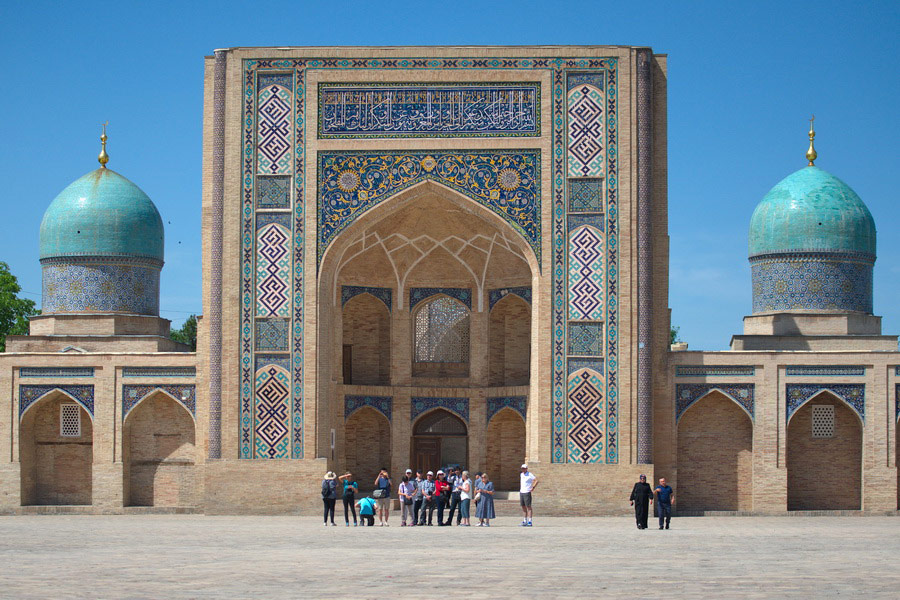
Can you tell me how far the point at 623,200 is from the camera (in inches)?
707

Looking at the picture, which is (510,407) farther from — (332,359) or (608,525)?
(608,525)

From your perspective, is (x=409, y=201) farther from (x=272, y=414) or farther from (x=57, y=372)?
(x=57, y=372)

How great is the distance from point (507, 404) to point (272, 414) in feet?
12.9

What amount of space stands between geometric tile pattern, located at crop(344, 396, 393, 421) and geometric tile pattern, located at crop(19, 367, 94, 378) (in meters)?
3.65

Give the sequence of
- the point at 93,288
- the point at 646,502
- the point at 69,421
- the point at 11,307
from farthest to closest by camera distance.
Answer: the point at 11,307 < the point at 93,288 < the point at 69,421 < the point at 646,502

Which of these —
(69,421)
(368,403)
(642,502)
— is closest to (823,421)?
(642,502)

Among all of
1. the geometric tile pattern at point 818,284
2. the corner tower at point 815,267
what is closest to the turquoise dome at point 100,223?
the corner tower at point 815,267

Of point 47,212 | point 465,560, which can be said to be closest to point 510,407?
point 47,212

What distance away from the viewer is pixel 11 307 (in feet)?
92.4

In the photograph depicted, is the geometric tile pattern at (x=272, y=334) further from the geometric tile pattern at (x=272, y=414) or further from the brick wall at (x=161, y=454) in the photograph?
the brick wall at (x=161, y=454)

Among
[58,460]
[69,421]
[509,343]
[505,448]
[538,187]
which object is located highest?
[538,187]

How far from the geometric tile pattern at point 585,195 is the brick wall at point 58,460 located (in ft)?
24.3

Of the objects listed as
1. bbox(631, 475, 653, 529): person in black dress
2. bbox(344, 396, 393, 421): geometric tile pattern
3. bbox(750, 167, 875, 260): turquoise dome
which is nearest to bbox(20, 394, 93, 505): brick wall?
bbox(344, 396, 393, 421): geometric tile pattern

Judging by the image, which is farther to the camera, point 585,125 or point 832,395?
point 832,395
